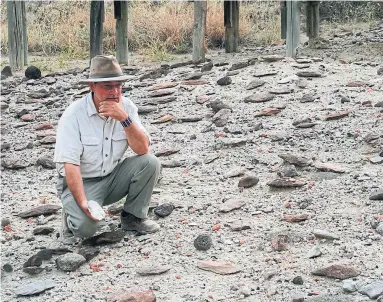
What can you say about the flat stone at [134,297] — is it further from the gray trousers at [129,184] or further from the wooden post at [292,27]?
the wooden post at [292,27]

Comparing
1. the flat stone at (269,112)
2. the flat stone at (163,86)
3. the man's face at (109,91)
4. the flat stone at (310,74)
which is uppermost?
the man's face at (109,91)

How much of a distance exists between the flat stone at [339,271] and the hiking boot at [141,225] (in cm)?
122

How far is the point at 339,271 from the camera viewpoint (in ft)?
13.4

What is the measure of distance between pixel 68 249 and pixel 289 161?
6.28 ft

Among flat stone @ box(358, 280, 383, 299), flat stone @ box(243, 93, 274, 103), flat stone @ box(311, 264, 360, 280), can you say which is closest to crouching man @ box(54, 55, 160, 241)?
flat stone @ box(311, 264, 360, 280)

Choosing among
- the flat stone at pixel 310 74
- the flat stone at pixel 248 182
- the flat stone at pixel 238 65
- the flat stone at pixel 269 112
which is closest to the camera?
the flat stone at pixel 248 182

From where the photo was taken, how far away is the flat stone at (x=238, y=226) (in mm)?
→ 4867

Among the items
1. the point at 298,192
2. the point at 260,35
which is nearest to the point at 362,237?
the point at 298,192

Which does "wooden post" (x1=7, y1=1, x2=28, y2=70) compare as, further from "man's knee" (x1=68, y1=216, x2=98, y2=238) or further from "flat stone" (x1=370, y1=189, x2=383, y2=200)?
"flat stone" (x1=370, y1=189, x2=383, y2=200)

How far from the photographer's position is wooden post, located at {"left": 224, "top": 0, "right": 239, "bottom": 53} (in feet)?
35.9

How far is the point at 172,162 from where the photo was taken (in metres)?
6.33

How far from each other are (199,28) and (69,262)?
5766 millimetres

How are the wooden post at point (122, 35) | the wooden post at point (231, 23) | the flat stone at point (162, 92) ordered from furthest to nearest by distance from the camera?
1. the wooden post at point (231, 23)
2. the wooden post at point (122, 35)
3. the flat stone at point (162, 92)

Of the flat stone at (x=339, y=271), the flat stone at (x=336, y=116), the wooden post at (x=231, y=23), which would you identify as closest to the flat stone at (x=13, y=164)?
the flat stone at (x=336, y=116)
